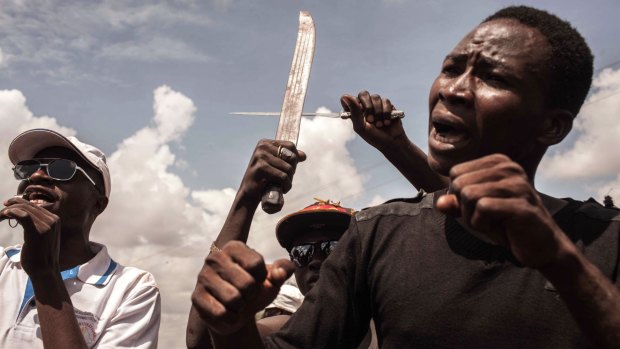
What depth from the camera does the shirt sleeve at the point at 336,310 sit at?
223 centimetres

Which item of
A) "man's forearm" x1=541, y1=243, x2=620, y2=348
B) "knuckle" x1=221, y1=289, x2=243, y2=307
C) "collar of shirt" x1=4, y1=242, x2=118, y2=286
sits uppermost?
"collar of shirt" x1=4, y1=242, x2=118, y2=286

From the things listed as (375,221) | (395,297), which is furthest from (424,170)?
(395,297)

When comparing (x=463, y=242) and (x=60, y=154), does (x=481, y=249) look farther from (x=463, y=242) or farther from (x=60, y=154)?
(x=60, y=154)

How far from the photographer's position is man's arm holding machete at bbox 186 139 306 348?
3102 millimetres

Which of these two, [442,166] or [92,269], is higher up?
[92,269]

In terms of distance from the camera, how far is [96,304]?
3688 millimetres

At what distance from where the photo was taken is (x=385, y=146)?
10.5 feet

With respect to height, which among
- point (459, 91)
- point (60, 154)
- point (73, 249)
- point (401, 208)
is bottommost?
point (401, 208)

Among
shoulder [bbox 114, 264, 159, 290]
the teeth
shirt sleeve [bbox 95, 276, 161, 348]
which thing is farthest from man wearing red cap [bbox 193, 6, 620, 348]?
the teeth

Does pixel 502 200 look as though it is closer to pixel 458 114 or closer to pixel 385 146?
pixel 458 114

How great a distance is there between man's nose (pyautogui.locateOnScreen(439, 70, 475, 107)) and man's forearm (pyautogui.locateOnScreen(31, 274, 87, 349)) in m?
2.20

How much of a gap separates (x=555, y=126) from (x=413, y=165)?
35.8 inches

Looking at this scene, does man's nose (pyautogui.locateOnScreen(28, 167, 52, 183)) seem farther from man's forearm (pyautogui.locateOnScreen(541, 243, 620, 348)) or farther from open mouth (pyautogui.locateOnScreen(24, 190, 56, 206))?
man's forearm (pyautogui.locateOnScreen(541, 243, 620, 348))

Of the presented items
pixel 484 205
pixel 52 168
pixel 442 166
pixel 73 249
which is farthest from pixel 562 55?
pixel 52 168
